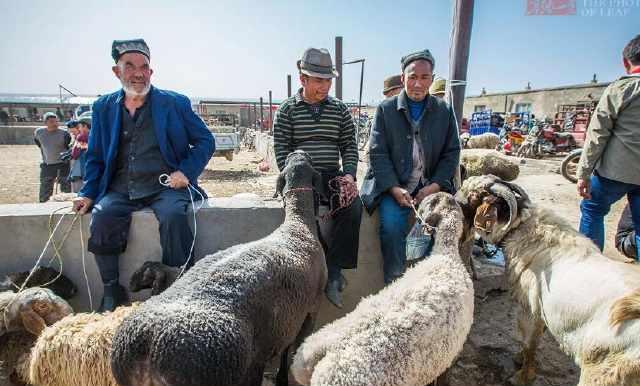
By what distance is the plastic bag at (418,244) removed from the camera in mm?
2762

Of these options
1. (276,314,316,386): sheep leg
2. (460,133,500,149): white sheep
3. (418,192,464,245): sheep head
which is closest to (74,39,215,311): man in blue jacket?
(276,314,316,386): sheep leg

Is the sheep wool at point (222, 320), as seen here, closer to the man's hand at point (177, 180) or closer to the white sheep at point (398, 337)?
the white sheep at point (398, 337)

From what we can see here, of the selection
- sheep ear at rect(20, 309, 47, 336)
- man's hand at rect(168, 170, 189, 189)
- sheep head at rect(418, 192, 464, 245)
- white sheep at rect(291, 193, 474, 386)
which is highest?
man's hand at rect(168, 170, 189, 189)

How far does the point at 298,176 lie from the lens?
2906 mm

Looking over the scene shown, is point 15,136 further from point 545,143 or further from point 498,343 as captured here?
point 545,143

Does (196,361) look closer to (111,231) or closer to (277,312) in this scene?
(277,312)

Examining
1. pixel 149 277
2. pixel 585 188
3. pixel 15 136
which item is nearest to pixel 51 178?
pixel 149 277

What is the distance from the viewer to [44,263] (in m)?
3.23

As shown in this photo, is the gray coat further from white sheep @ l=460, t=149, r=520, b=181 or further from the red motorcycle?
the red motorcycle

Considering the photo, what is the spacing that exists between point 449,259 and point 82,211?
302cm

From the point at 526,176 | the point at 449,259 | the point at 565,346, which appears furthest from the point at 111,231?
the point at 526,176

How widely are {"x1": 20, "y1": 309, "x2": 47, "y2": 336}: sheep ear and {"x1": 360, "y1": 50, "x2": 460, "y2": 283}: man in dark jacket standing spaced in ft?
8.68

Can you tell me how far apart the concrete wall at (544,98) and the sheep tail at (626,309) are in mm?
31019

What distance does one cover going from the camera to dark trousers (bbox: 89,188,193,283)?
2963 millimetres
